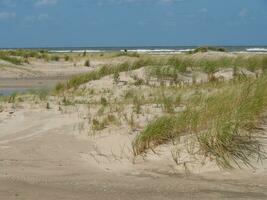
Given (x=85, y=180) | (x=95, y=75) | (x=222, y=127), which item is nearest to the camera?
(x=85, y=180)

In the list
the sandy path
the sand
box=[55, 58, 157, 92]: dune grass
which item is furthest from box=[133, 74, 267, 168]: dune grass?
box=[55, 58, 157, 92]: dune grass

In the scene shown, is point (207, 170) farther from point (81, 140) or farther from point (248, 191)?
point (81, 140)

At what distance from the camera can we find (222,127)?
719cm

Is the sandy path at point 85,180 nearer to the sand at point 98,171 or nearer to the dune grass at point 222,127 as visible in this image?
the sand at point 98,171

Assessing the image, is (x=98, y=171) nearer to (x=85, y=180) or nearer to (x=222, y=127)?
(x=85, y=180)

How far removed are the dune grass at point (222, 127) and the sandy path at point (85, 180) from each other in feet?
1.30

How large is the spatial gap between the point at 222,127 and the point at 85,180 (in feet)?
6.15

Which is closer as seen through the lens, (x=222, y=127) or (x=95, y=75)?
(x=222, y=127)

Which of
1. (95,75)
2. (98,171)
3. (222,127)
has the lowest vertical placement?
(95,75)

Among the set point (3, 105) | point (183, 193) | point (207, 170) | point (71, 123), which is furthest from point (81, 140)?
point (3, 105)

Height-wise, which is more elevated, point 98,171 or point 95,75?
point 98,171

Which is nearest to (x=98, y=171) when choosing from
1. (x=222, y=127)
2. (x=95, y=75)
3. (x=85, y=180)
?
(x=85, y=180)

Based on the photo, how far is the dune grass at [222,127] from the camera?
22.9ft

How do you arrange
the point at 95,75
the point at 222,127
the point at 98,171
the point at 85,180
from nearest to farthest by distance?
the point at 85,180, the point at 98,171, the point at 222,127, the point at 95,75
